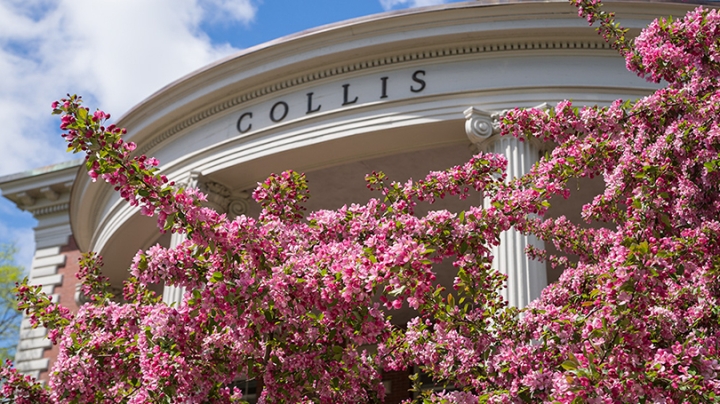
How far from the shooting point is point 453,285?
5.23 m

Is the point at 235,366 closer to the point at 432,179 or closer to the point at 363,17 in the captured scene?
the point at 432,179

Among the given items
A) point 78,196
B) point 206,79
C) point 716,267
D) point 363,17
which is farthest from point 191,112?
point 716,267

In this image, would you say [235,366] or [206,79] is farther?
[206,79]

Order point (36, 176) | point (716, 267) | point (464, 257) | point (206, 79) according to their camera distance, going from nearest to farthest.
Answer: point (716, 267), point (464, 257), point (206, 79), point (36, 176)

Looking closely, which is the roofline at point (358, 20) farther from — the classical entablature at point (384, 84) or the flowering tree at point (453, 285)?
the flowering tree at point (453, 285)

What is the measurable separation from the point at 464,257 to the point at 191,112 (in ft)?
31.7

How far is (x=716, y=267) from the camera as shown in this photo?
466cm

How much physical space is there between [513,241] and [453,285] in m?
5.28

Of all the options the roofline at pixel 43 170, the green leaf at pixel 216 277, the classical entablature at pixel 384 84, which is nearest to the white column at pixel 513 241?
the classical entablature at pixel 384 84

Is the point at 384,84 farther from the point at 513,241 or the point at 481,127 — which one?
the point at 513,241

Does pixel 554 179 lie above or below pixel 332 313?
above

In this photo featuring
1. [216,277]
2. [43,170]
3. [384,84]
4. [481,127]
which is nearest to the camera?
[216,277]

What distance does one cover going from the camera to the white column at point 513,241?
10.0 m

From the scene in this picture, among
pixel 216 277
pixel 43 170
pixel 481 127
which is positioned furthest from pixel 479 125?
pixel 43 170
